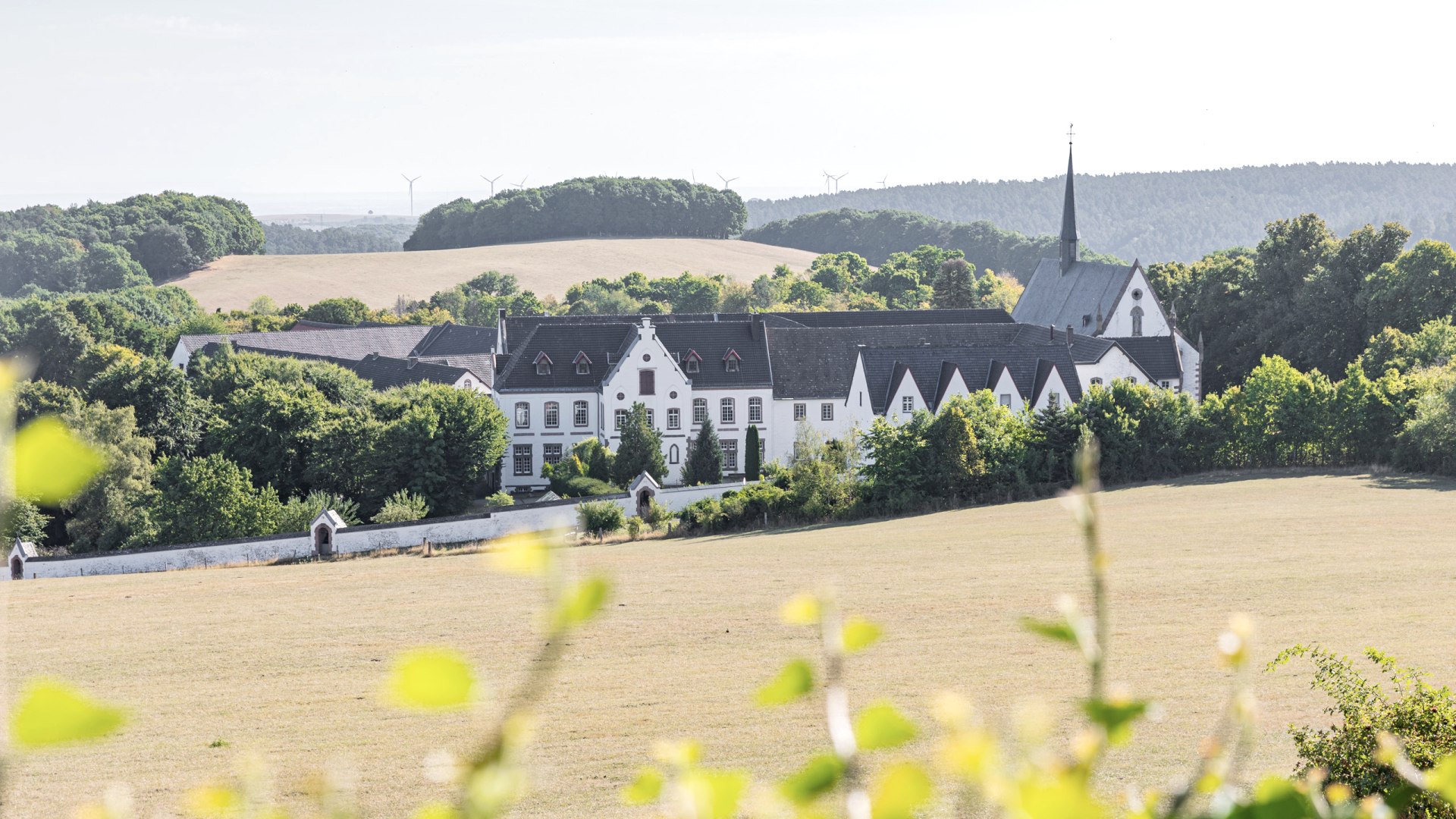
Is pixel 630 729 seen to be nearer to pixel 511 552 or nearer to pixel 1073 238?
pixel 511 552

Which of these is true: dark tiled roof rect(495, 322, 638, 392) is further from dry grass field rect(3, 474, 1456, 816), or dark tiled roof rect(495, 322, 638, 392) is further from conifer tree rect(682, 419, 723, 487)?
dry grass field rect(3, 474, 1456, 816)

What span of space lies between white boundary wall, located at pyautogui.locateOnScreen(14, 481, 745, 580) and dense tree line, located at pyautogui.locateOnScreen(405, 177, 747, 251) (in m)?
121

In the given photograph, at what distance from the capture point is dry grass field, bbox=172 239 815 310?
125875 millimetres

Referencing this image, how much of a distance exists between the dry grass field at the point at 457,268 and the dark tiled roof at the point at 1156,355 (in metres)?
78.6

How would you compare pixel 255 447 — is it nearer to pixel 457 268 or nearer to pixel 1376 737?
pixel 1376 737

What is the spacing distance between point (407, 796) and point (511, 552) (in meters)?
16.5

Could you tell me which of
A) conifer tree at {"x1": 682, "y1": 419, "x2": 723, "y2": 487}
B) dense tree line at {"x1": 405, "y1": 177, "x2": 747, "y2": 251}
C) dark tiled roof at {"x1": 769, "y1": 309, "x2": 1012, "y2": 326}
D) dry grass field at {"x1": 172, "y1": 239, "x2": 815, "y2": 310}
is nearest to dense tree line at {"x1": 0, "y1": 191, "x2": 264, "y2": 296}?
dry grass field at {"x1": 172, "y1": 239, "x2": 815, "y2": 310}

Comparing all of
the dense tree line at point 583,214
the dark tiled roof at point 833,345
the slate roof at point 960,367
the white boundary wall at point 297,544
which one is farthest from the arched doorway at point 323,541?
the dense tree line at point 583,214

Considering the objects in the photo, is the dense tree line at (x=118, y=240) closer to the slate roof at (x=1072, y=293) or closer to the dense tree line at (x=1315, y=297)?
the slate roof at (x=1072, y=293)

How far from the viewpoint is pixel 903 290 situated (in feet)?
378

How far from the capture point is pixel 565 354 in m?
61.0

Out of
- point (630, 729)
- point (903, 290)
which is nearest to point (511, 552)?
point (630, 729)

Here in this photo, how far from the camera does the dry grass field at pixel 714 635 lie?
18.8m

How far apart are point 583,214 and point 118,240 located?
56911 mm
